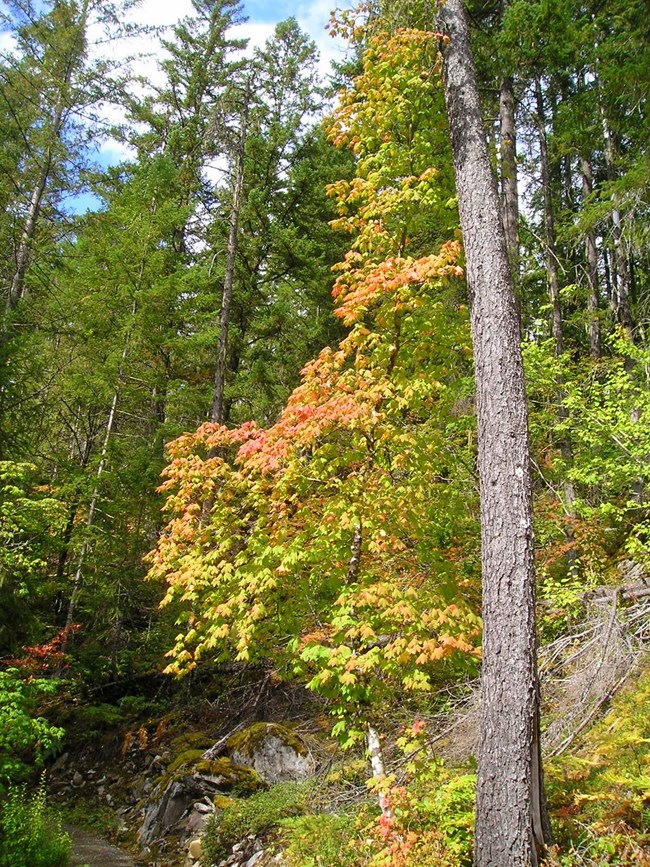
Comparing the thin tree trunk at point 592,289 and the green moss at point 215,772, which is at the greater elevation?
the thin tree trunk at point 592,289

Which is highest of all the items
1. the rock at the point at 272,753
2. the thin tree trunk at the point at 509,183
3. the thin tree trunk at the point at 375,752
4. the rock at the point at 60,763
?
the thin tree trunk at the point at 509,183

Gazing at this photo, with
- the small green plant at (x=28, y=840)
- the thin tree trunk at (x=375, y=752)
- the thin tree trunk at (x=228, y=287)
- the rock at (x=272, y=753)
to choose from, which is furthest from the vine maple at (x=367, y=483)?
the thin tree trunk at (x=228, y=287)

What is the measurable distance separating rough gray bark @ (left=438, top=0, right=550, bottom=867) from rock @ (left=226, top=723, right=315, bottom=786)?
13.9ft

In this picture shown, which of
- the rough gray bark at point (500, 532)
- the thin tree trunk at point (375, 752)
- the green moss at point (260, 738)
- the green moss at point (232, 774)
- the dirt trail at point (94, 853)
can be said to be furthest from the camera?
the green moss at point (260, 738)

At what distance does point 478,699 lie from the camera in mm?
5203

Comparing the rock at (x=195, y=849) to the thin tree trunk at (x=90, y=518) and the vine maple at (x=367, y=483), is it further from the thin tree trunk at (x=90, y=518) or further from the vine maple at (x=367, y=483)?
the thin tree trunk at (x=90, y=518)

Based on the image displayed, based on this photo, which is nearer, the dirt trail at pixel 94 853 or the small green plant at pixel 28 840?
the small green plant at pixel 28 840

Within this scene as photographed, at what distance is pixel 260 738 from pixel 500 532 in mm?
5919

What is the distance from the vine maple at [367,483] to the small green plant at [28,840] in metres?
3.15

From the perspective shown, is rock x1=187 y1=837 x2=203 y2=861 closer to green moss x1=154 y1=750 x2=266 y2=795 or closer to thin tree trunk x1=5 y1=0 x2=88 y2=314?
green moss x1=154 y1=750 x2=266 y2=795

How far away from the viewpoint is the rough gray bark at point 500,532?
3.41m

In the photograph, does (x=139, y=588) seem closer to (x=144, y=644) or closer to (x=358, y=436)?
(x=144, y=644)

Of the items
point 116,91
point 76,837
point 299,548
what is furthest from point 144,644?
point 116,91

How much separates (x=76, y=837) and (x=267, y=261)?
479 inches
